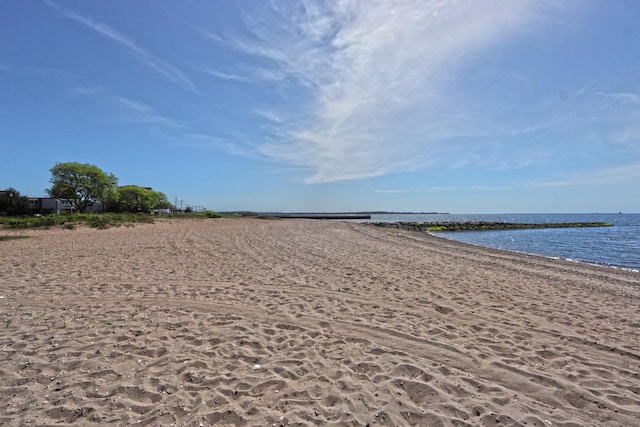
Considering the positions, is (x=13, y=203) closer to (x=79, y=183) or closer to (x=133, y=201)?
(x=79, y=183)

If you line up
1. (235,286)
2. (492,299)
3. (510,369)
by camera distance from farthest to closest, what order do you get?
(235,286)
(492,299)
(510,369)

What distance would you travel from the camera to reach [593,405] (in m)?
3.64

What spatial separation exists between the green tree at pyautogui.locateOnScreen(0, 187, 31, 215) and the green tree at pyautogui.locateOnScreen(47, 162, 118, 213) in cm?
721

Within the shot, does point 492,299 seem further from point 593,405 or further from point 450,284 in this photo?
point 593,405

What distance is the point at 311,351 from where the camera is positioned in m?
4.75

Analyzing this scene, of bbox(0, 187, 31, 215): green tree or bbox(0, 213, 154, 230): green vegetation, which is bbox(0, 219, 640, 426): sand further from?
bbox(0, 187, 31, 215): green tree

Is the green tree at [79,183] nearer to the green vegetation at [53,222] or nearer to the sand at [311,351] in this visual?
the green vegetation at [53,222]

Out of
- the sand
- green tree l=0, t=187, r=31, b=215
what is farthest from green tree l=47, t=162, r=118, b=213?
the sand

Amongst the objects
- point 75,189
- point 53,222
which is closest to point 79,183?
point 75,189

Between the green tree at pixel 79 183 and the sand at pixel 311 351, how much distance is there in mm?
50093

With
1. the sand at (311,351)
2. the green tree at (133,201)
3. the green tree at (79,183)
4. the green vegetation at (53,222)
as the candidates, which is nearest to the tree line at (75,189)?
the green tree at (79,183)

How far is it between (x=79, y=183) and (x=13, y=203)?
1189 centimetres

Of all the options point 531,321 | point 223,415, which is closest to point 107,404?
point 223,415

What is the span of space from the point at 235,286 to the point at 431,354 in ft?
17.2
